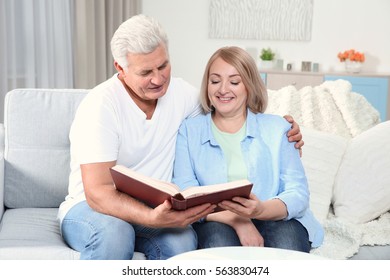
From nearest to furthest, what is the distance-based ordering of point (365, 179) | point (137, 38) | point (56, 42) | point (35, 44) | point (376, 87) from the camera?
point (137, 38)
point (365, 179)
point (35, 44)
point (56, 42)
point (376, 87)

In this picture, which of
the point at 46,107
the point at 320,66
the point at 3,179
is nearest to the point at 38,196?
the point at 3,179

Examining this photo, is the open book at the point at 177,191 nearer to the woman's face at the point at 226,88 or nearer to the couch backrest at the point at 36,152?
the woman's face at the point at 226,88

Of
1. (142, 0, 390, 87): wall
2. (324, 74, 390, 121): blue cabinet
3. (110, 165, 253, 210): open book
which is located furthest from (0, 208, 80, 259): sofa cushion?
(142, 0, 390, 87): wall

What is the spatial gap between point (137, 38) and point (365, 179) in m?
1.07

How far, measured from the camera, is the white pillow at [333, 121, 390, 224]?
2332mm

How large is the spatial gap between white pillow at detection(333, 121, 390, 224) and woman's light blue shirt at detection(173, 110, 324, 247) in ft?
1.14

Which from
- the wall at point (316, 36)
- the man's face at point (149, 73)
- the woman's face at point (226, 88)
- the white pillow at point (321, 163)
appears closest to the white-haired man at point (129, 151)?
the man's face at point (149, 73)

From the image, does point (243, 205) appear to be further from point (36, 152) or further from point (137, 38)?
point (36, 152)

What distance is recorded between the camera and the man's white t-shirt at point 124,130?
1.87 metres

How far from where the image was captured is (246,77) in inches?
79.9

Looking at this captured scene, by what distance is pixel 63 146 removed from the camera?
242 centimetres

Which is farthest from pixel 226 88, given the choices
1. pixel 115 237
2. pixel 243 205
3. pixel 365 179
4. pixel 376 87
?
pixel 376 87

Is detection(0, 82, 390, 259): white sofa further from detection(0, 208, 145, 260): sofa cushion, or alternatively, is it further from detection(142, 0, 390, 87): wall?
detection(142, 0, 390, 87): wall

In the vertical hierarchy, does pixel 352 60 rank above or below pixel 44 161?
above
